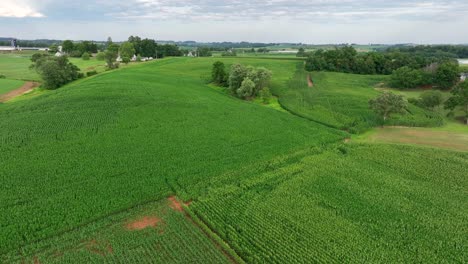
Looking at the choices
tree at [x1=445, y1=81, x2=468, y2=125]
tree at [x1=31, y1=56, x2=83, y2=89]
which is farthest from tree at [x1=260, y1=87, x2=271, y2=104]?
tree at [x1=31, y1=56, x2=83, y2=89]

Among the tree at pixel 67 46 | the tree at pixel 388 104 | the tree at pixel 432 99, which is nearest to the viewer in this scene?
the tree at pixel 388 104

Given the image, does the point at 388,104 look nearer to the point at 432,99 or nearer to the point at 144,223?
the point at 432,99

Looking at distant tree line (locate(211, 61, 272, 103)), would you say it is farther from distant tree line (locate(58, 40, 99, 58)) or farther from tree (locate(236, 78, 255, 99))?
distant tree line (locate(58, 40, 99, 58))

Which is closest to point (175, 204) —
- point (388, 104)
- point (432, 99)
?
point (388, 104)

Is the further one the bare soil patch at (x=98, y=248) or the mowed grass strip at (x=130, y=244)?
the bare soil patch at (x=98, y=248)

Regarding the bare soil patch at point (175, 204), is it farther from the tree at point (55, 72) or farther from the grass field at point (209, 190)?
the tree at point (55, 72)

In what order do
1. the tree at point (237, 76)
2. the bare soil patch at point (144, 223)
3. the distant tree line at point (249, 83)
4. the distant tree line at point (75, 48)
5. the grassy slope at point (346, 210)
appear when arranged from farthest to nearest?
the distant tree line at point (75, 48), the tree at point (237, 76), the distant tree line at point (249, 83), the bare soil patch at point (144, 223), the grassy slope at point (346, 210)

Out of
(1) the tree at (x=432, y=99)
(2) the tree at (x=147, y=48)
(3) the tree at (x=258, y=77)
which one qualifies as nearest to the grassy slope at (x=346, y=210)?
(1) the tree at (x=432, y=99)
